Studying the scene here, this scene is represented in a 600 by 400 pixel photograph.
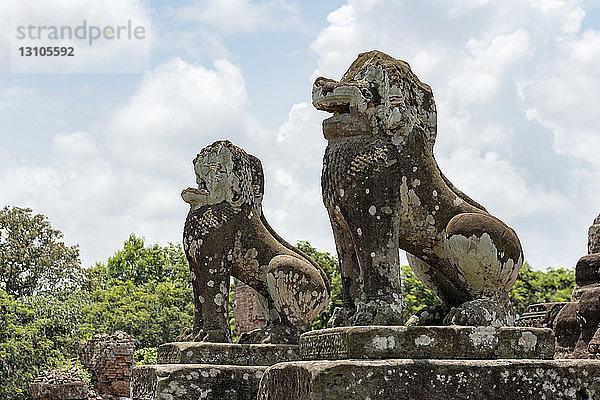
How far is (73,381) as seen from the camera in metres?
16.1

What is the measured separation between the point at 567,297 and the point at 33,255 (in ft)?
67.3

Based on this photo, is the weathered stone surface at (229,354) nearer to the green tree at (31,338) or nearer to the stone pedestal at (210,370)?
the stone pedestal at (210,370)

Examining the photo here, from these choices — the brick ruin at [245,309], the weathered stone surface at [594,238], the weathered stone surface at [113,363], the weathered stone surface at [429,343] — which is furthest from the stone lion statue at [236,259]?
the weathered stone surface at [113,363]

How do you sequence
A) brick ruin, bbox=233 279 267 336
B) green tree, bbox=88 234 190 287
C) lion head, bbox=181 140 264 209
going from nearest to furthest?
lion head, bbox=181 140 264 209 → brick ruin, bbox=233 279 267 336 → green tree, bbox=88 234 190 287

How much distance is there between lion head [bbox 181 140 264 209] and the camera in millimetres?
8266

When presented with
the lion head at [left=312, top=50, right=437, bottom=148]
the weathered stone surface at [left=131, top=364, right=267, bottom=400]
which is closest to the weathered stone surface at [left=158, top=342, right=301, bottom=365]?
the weathered stone surface at [left=131, top=364, right=267, bottom=400]

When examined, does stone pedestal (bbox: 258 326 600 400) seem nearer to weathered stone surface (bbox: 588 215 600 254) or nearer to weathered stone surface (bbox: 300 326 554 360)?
weathered stone surface (bbox: 300 326 554 360)

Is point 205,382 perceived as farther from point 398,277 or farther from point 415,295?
point 415,295

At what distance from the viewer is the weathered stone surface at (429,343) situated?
460 centimetres

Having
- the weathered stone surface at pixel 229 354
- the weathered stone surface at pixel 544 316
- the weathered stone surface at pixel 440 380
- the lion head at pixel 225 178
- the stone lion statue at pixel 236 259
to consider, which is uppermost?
the lion head at pixel 225 178

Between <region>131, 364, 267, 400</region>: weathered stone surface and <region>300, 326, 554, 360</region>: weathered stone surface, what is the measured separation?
7.23 feet

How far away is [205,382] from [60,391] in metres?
10.1

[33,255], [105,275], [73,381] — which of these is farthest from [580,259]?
[105,275]

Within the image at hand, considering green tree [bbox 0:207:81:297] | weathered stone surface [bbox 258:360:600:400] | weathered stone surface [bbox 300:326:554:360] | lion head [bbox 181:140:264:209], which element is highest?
green tree [bbox 0:207:81:297]
